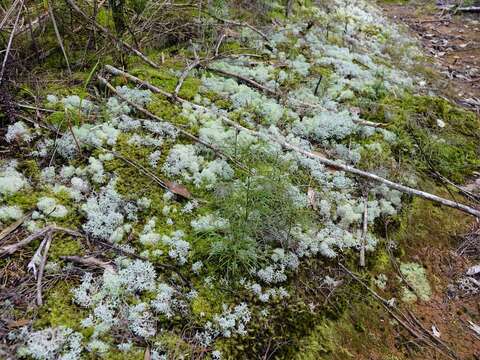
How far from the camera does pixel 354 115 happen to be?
4.77 metres

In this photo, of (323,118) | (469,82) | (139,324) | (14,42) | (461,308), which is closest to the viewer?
(139,324)

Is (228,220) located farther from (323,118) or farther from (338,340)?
(323,118)

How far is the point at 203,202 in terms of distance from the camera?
11.0 feet

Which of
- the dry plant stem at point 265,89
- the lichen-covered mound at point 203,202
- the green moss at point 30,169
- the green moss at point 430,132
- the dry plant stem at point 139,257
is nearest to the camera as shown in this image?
the lichen-covered mound at point 203,202

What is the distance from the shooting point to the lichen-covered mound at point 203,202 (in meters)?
2.57

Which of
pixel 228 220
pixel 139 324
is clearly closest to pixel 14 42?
pixel 228 220

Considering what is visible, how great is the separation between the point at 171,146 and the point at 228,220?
1.07m

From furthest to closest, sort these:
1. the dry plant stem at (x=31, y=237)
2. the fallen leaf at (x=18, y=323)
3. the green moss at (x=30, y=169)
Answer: the green moss at (x=30, y=169)
the dry plant stem at (x=31, y=237)
the fallen leaf at (x=18, y=323)

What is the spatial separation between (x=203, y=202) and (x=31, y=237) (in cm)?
129

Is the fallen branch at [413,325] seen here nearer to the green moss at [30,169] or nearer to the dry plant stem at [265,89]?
the dry plant stem at [265,89]

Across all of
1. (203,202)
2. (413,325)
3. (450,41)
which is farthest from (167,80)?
(450,41)

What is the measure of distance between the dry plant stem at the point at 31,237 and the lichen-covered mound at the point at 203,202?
0.04 meters

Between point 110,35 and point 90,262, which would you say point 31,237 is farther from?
point 110,35

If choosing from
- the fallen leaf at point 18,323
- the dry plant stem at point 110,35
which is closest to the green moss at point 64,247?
the fallen leaf at point 18,323
